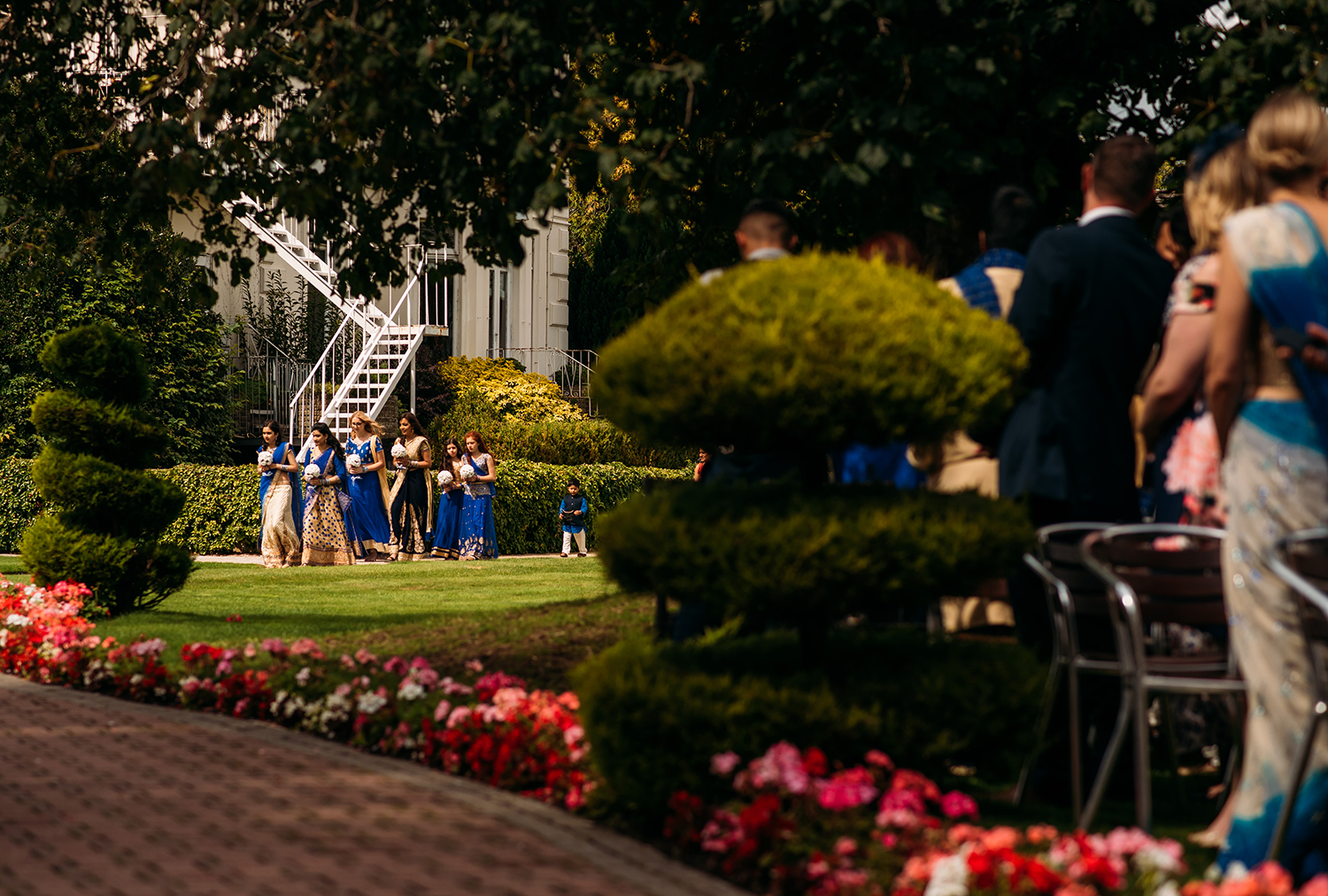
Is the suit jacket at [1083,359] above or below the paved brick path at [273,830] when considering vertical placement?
above

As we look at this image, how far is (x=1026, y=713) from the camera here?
16.2 ft

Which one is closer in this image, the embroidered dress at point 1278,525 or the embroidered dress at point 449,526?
the embroidered dress at point 1278,525

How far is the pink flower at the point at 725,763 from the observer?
182 inches

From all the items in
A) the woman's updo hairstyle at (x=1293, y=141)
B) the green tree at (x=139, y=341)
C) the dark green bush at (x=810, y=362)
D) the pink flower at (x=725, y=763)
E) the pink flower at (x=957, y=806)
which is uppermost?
the green tree at (x=139, y=341)

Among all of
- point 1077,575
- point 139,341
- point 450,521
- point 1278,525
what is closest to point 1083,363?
point 1077,575

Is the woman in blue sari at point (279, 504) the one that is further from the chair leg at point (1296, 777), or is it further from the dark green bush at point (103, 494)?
the chair leg at point (1296, 777)

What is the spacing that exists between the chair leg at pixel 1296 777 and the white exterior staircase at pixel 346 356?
22.5 meters

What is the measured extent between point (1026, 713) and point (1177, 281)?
1.59m

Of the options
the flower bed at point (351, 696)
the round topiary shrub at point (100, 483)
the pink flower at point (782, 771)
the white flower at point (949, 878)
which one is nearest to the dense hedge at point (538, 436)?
the round topiary shrub at point (100, 483)

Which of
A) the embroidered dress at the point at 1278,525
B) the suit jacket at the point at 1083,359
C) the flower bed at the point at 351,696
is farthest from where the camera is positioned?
the flower bed at the point at 351,696

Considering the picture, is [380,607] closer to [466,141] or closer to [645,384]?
[466,141]

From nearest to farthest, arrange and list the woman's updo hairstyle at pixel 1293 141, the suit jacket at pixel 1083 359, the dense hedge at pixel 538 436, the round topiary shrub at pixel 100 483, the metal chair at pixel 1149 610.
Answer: the woman's updo hairstyle at pixel 1293 141
the metal chair at pixel 1149 610
the suit jacket at pixel 1083 359
the round topiary shrub at pixel 100 483
the dense hedge at pixel 538 436

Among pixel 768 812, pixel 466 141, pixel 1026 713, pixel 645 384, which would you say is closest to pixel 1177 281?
pixel 1026 713

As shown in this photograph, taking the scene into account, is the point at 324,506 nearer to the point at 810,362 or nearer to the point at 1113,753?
the point at 810,362
